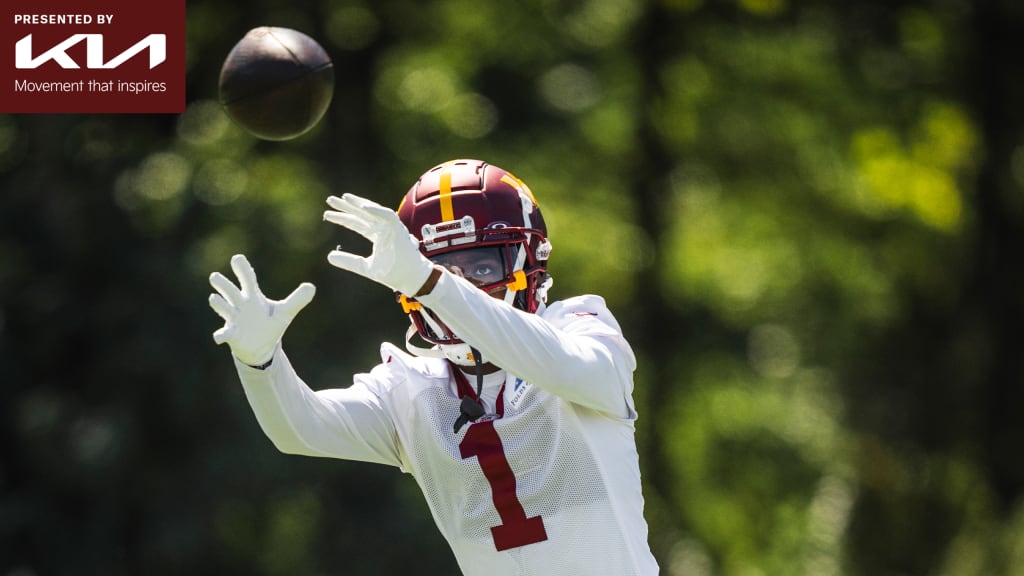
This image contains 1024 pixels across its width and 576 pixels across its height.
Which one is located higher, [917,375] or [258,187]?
[258,187]

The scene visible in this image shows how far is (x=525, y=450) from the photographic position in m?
4.62

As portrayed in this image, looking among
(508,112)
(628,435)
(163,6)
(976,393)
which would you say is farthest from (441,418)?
(976,393)

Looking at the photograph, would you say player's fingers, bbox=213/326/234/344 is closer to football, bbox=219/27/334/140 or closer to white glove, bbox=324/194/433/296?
white glove, bbox=324/194/433/296

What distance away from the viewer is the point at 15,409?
12.6 m

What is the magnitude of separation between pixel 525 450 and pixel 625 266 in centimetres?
965

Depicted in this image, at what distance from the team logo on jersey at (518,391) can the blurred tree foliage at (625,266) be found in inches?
301

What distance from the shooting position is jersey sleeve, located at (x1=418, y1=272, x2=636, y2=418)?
13.6ft

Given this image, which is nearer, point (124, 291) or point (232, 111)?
point (232, 111)

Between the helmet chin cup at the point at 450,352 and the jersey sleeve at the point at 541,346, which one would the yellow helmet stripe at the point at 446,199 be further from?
the jersey sleeve at the point at 541,346

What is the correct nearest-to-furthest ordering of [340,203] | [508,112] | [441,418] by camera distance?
[340,203]
[441,418]
[508,112]

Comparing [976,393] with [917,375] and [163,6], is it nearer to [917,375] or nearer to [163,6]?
[917,375]

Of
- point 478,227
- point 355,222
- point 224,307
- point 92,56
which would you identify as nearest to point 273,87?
point 478,227

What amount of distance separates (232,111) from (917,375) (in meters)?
11.6

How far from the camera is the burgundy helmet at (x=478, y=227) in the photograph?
15.3 ft
